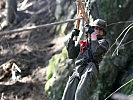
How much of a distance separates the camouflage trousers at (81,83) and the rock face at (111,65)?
9.27 feet

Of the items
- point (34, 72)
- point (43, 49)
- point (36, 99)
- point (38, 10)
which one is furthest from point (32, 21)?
point (36, 99)

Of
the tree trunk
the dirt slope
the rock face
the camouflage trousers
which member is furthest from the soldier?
the tree trunk

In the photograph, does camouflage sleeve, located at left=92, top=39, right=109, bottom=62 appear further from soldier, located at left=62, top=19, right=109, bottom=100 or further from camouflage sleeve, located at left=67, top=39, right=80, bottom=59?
camouflage sleeve, located at left=67, top=39, right=80, bottom=59

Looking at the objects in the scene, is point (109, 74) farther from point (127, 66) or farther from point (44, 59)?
point (44, 59)

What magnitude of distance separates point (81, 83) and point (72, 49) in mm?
750

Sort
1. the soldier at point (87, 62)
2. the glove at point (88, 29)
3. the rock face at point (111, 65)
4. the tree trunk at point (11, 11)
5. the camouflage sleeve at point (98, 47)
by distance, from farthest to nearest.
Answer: the tree trunk at point (11, 11) < the rock face at point (111, 65) < the camouflage sleeve at point (98, 47) < the soldier at point (87, 62) < the glove at point (88, 29)

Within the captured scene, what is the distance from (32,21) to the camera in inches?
641

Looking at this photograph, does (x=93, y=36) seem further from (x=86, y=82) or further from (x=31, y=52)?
(x=31, y=52)

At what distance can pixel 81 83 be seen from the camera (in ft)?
19.4

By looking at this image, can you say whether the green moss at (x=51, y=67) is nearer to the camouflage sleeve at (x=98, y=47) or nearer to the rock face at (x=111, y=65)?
the rock face at (x=111, y=65)

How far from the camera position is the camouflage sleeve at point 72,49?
20.4 ft

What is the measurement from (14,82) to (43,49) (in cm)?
212

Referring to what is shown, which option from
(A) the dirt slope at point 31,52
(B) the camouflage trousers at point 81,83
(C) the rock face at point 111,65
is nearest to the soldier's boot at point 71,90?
(B) the camouflage trousers at point 81,83

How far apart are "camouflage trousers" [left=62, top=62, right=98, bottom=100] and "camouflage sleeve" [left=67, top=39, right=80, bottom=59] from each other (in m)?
0.39
